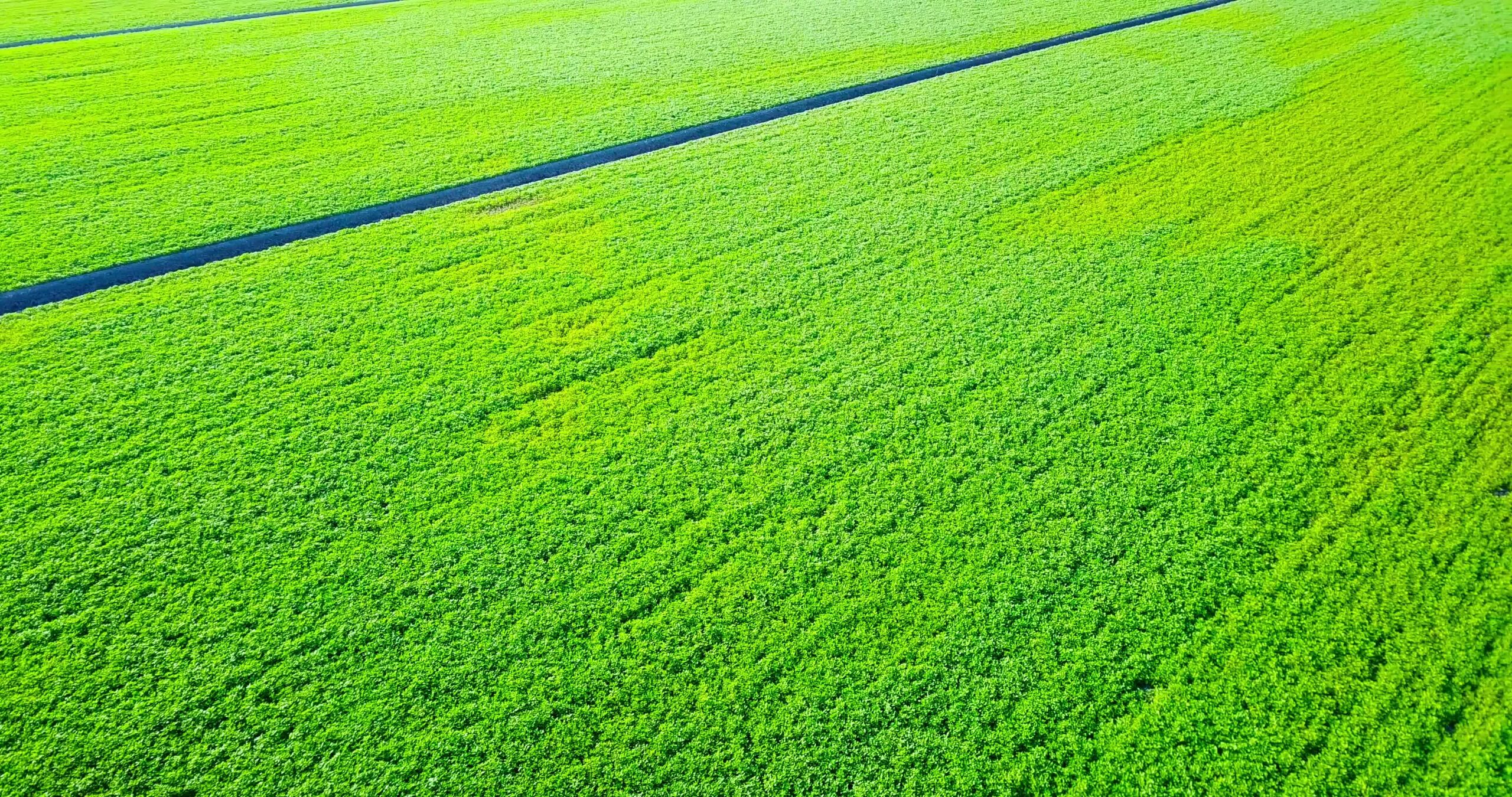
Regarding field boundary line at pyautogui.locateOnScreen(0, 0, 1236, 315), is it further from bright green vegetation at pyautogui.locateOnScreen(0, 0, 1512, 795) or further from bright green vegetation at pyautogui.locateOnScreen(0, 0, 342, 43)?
bright green vegetation at pyautogui.locateOnScreen(0, 0, 342, 43)

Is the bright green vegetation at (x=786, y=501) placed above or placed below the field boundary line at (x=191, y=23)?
below

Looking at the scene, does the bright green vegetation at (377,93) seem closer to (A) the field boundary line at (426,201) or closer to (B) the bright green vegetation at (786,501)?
(A) the field boundary line at (426,201)

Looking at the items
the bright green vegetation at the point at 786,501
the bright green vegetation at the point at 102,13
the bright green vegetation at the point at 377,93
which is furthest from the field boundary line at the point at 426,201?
the bright green vegetation at the point at 102,13

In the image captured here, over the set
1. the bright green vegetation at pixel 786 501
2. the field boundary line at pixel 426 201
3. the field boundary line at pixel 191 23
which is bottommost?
the bright green vegetation at pixel 786 501

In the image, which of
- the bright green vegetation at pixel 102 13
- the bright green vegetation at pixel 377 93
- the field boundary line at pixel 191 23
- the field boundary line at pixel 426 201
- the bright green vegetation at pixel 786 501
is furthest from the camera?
the bright green vegetation at pixel 102 13

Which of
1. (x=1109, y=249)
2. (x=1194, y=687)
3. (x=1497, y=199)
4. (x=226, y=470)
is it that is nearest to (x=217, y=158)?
(x=226, y=470)

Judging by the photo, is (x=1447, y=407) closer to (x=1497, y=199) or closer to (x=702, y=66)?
(x=1497, y=199)

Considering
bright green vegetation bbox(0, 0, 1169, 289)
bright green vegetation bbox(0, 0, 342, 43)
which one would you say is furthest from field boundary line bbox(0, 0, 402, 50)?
bright green vegetation bbox(0, 0, 1169, 289)
